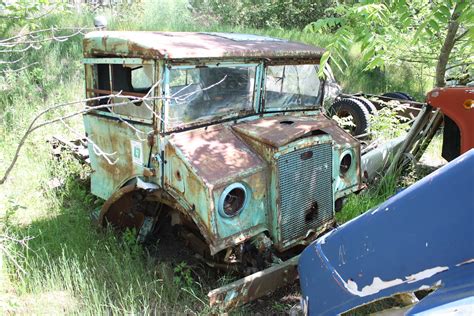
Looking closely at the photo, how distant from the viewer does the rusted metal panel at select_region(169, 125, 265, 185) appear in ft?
10.4

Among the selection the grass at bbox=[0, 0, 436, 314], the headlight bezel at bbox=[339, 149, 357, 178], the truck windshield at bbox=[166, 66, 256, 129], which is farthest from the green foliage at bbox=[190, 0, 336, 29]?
the truck windshield at bbox=[166, 66, 256, 129]

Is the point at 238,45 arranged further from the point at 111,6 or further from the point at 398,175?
the point at 111,6

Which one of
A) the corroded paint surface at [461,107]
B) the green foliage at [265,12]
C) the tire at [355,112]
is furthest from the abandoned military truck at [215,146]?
the green foliage at [265,12]

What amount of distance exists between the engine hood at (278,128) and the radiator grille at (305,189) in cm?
13

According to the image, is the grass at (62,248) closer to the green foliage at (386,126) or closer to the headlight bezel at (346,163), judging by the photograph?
the headlight bezel at (346,163)

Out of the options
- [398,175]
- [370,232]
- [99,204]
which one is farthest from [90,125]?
[398,175]

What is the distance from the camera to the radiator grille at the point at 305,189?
3.48 meters

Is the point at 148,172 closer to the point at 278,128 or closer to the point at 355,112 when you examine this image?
the point at 278,128

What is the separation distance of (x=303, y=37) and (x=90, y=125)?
31.8 ft

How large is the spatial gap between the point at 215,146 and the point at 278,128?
0.58m

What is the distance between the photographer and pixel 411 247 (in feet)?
7.16

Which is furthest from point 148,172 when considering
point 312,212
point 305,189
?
point 312,212

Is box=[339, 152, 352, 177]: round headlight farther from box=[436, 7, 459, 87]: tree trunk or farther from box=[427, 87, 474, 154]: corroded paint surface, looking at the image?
box=[436, 7, 459, 87]: tree trunk

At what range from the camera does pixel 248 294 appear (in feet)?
10.4
